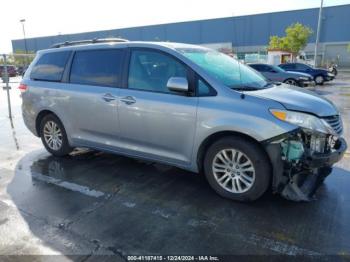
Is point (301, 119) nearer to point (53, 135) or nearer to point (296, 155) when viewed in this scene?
point (296, 155)

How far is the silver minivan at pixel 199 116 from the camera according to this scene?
3.60m

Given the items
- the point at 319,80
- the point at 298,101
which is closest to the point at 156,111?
the point at 298,101

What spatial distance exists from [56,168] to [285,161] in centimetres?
352

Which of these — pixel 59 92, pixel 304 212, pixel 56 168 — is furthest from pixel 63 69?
pixel 304 212

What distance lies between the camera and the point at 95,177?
15.8 ft

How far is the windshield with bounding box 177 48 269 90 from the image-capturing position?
13.4ft

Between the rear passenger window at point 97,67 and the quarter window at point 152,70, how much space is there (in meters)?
0.25

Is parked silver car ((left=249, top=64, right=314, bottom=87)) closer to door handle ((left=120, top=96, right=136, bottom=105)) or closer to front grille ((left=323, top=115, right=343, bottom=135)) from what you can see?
front grille ((left=323, top=115, right=343, bottom=135))

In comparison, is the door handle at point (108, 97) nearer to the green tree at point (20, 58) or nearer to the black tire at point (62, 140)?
the black tire at point (62, 140)

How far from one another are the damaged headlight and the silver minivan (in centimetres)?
1

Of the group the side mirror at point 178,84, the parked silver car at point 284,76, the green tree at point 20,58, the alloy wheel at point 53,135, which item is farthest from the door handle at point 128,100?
the parked silver car at point 284,76

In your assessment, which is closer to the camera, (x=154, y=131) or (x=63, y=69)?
(x=154, y=131)

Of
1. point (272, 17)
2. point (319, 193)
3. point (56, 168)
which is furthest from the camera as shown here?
point (272, 17)

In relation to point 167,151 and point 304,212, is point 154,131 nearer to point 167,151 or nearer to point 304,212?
point 167,151
